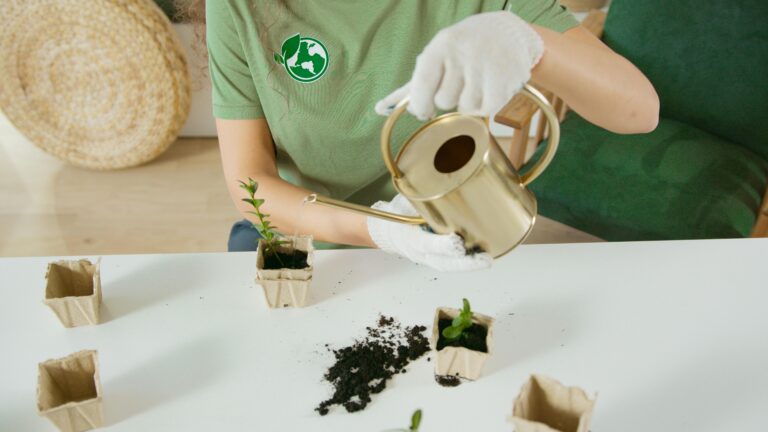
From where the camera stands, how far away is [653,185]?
149cm

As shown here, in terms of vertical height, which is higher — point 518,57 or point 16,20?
point 518,57

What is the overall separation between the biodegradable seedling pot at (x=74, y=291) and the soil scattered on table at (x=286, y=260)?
24 cm

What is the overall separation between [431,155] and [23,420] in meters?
0.60

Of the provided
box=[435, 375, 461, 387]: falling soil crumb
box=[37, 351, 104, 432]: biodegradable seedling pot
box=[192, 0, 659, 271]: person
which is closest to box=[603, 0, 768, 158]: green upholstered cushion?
box=[192, 0, 659, 271]: person

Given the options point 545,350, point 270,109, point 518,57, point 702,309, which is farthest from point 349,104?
point 702,309

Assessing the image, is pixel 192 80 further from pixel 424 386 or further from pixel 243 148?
pixel 424 386

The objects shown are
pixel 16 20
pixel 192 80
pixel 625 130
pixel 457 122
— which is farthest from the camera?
pixel 192 80

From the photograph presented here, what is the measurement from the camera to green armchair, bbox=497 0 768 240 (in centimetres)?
145

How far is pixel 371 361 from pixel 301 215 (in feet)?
1.19

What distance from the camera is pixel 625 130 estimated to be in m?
1.01

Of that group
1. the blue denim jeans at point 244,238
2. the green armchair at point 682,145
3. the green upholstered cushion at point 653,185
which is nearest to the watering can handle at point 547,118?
the blue denim jeans at point 244,238

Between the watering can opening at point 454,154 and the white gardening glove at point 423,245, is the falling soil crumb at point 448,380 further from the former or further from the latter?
the watering can opening at point 454,154

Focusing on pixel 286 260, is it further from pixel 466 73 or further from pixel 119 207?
pixel 119 207

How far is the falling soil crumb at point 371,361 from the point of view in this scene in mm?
Answer: 757
